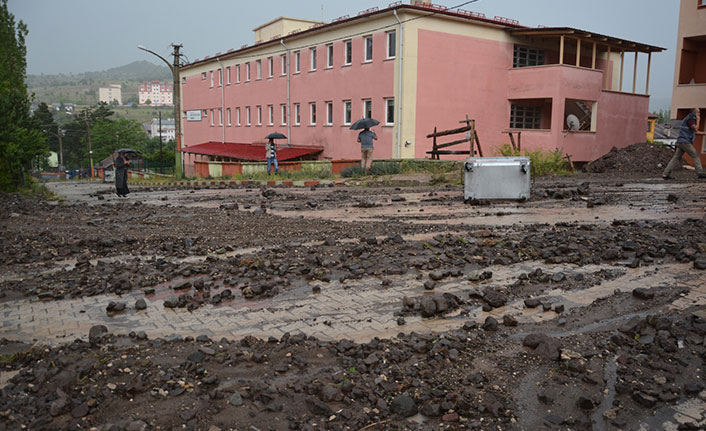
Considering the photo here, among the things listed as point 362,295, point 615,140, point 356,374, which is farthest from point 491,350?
point 615,140

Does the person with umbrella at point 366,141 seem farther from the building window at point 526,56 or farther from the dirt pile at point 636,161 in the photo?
the building window at point 526,56

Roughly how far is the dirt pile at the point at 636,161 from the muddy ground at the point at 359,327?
51.5ft

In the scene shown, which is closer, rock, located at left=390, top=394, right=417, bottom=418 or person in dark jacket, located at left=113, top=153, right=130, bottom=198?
rock, located at left=390, top=394, right=417, bottom=418

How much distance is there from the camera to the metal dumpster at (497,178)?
12305 millimetres

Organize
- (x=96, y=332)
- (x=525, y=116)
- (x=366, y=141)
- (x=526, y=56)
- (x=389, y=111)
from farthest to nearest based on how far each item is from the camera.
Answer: (x=525, y=116) < (x=526, y=56) < (x=389, y=111) < (x=366, y=141) < (x=96, y=332)

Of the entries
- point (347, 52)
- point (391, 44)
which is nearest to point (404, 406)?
point (391, 44)

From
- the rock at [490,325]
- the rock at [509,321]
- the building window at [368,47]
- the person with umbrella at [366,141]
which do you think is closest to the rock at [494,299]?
the rock at [509,321]

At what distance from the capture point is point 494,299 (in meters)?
5.23

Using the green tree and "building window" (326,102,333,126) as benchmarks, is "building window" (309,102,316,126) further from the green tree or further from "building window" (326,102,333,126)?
the green tree

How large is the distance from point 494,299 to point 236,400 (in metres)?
2.75

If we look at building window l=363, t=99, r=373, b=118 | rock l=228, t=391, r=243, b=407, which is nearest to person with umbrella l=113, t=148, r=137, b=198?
rock l=228, t=391, r=243, b=407

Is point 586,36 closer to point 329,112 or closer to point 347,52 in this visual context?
point 347,52

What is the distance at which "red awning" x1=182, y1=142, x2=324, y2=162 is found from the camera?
116ft

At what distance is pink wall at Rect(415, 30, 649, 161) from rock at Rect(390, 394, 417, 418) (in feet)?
85.0
